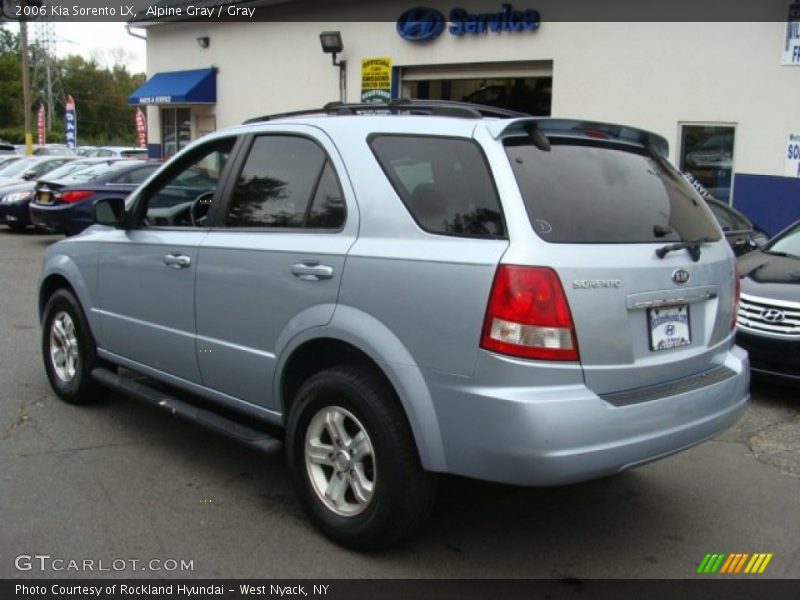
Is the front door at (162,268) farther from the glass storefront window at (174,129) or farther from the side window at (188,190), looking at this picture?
the glass storefront window at (174,129)

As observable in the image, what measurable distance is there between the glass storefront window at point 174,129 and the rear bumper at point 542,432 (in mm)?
20140

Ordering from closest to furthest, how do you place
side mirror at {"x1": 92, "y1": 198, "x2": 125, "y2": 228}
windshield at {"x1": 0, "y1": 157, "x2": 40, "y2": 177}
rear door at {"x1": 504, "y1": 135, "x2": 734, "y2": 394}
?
rear door at {"x1": 504, "y1": 135, "x2": 734, "y2": 394} → side mirror at {"x1": 92, "y1": 198, "x2": 125, "y2": 228} → windshield at {"x1": 0, "y1": 157, "x2": 40, "y2": 177}

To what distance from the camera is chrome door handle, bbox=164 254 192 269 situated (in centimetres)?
440

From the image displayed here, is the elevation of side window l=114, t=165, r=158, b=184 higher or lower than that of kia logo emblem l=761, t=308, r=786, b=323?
higher

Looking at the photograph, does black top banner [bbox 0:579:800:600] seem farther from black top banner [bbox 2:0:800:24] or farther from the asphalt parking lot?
black top banner [bbox 2:0:800:24]

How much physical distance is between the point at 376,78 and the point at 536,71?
Result: 365 cm

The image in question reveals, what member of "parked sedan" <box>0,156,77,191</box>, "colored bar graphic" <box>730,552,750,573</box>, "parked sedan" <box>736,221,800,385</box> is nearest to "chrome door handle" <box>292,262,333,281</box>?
"colored bar graphic" <box>730,552,750,573</box>

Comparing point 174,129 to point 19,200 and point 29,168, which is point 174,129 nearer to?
point 29,168

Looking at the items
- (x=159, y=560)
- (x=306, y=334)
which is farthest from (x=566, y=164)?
(x=159, y=560)

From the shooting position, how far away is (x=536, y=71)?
14.5m

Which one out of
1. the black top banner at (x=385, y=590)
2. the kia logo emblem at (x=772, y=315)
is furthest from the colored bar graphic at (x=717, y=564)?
the kia logo emblem at (x=772, y=315)

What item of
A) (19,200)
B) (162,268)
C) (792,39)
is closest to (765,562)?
(162,268)

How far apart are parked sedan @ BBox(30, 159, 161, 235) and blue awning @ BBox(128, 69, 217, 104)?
5.65 m

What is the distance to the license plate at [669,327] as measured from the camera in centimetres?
338
